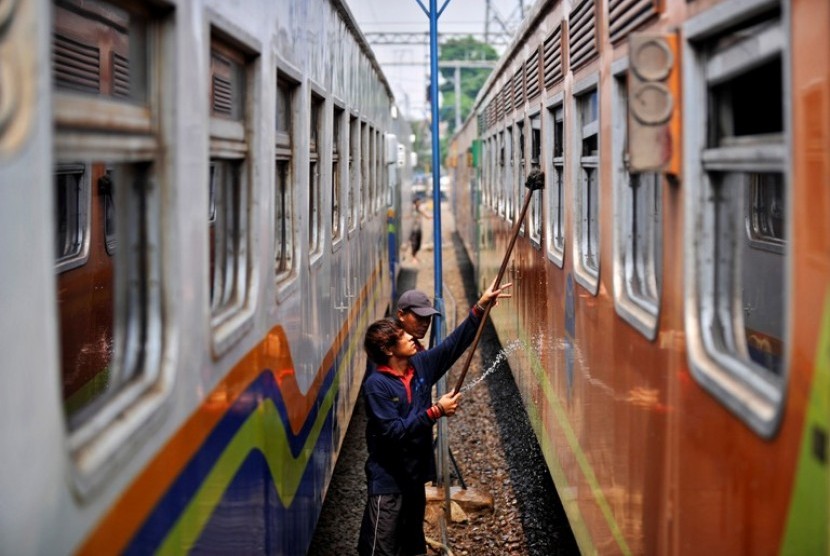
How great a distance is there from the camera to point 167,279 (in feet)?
8.02

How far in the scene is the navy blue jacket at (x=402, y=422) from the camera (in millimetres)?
4340

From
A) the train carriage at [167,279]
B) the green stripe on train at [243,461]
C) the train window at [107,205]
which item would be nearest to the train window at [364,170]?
the train carriage at [167,279]

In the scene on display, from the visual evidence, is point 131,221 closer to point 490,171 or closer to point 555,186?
point 555,186

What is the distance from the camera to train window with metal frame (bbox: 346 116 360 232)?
25.3 ft

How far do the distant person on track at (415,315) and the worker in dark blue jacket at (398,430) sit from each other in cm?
5

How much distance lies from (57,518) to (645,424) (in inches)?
79.2

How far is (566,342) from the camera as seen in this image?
5188 mm

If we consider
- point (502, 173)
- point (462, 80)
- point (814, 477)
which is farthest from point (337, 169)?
point (462, 80)

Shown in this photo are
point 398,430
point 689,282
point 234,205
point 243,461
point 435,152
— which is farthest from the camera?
point 435,152

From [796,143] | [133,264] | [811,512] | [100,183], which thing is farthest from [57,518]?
[100,183]

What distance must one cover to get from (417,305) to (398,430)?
59 cm

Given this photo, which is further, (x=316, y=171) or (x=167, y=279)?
(x=316, y=171)

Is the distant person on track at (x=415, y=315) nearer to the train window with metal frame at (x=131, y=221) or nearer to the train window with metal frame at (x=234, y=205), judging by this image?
the train window with metal frame at (x=234, y=205)

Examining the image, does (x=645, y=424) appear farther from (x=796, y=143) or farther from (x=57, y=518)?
(x=57, y=518)
